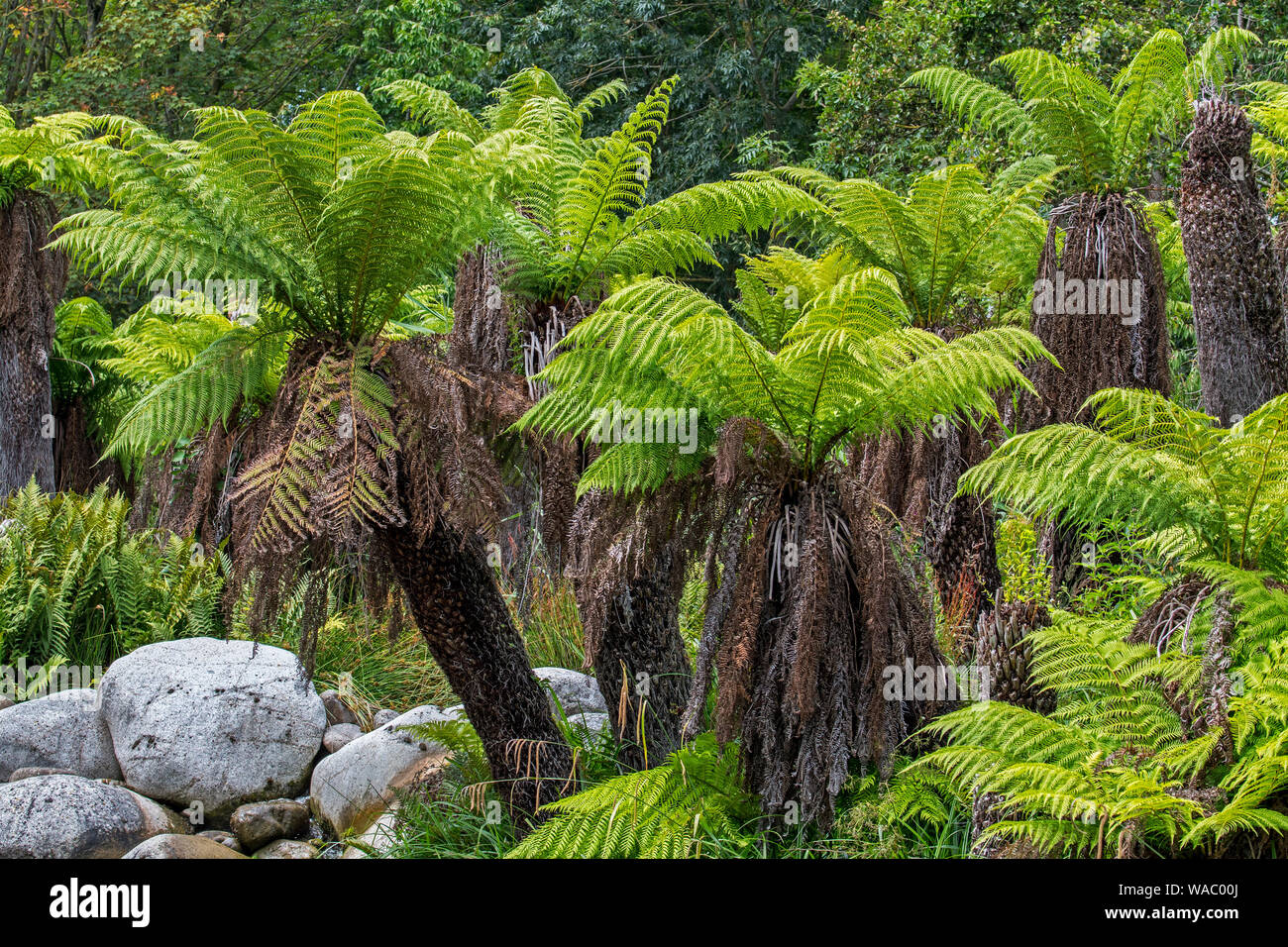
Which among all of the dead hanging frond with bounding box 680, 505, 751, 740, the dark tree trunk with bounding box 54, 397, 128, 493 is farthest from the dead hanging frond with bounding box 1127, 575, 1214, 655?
the dark tree trunk with bounding box 54, 397, 128, 493

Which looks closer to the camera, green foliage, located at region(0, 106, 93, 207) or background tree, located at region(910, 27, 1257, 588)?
background tree, located at region(910, 27, 1257, 588)

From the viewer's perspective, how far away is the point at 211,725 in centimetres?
590

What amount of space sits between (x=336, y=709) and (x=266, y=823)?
3.05ft

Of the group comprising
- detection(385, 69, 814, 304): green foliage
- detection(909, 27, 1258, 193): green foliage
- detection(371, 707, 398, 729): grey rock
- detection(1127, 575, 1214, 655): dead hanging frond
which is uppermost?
A: detection(909, 27, 1258, 193): green foliage

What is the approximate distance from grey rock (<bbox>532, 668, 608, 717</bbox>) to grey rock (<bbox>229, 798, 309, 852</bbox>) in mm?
1392

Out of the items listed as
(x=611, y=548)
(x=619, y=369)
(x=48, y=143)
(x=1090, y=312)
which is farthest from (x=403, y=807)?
(x=48, y=143)

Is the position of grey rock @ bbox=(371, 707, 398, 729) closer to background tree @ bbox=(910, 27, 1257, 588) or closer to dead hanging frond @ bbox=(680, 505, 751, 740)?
dead hanging frond @ bbox=(680, 505, 751, 740)

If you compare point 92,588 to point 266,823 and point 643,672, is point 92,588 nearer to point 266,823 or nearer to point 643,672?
point 266,823

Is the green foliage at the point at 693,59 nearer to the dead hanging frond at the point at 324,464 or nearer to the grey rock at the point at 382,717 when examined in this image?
the grey rock at the point at 382,717

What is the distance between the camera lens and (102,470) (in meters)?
9.16

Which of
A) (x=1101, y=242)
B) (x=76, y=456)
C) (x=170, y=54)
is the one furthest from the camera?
(x=170, y=54)

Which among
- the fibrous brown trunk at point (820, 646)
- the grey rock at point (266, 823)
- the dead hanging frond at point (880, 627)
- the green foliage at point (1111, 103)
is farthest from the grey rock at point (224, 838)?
the green foliage at point (1111, 103)

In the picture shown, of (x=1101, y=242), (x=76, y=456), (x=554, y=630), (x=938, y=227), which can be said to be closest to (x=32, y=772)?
(x=554, y=630)

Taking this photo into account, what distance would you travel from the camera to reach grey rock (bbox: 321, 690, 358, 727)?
21.2 feet
